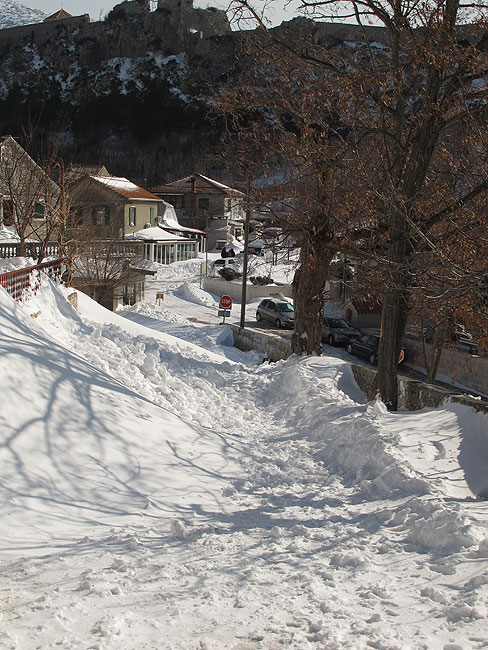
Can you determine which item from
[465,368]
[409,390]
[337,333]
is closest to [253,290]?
[337,333]

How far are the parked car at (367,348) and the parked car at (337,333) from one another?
1.56 metres

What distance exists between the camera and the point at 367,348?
27.9m

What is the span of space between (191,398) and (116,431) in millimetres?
4025

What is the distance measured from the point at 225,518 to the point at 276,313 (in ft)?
95.1

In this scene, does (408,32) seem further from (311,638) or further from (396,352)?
(311,638)

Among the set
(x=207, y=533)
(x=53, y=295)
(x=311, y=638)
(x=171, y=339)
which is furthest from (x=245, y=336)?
(x=311, y=638)

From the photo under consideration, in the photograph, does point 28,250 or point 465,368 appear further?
point 465,368

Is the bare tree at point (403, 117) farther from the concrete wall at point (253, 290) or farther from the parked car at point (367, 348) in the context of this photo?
Answer: the concrete wall at point (253, 290)

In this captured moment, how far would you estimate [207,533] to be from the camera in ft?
18.3

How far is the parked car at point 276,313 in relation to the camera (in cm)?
3409

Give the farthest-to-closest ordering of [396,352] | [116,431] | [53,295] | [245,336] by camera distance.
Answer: [245,336]
[53,295]
[396,352]
[116,431]

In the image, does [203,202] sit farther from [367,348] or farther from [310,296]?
[310,296]

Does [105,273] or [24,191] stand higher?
[24,191]

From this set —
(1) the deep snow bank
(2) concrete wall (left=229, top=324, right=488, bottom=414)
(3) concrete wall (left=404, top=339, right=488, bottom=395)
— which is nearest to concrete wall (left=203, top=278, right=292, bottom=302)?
(3) concrete wall (left=404, top=339, right=488, bottom=395)
